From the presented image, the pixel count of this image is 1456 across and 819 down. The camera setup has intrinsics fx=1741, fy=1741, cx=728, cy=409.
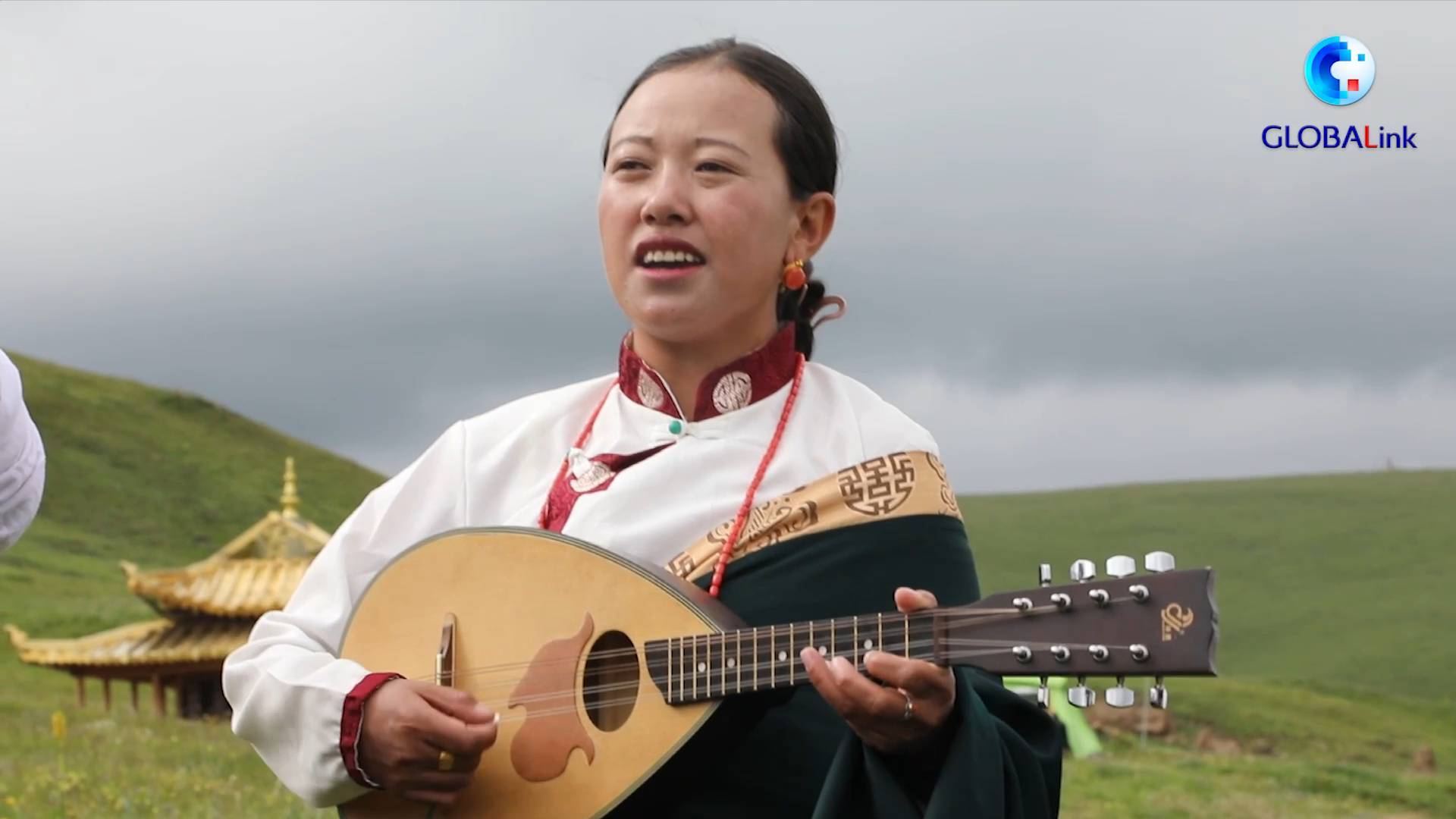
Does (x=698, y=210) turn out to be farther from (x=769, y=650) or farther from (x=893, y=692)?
(x=893, y=692)

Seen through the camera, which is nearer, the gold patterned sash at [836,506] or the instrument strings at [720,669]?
the instrument strings at [720,669]

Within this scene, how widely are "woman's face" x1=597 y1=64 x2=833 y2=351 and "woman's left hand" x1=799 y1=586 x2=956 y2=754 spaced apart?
2.68 feet

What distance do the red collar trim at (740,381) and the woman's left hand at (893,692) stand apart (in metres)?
0.74

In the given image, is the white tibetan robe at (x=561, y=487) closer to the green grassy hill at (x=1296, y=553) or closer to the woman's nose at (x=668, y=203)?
the woman's nose at (x=668, y=203)

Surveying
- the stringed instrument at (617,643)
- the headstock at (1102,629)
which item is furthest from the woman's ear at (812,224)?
the headstock at (1102,629)

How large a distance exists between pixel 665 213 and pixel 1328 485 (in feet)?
130

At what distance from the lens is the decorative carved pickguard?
3.08m

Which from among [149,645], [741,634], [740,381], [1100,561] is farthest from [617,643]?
[1100,561]

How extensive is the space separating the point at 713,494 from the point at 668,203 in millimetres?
541

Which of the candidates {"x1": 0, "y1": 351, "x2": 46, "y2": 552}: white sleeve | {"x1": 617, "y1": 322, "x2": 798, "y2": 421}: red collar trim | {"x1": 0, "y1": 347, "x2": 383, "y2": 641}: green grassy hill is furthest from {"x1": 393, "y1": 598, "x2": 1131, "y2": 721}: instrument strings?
{"x1": 0, "y1": 347, "x2": 383, "y2": 641}: green grassy hill

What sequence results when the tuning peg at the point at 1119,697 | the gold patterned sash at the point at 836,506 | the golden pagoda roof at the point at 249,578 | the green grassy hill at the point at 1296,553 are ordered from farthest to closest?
the green grassy hill at the point at 1296,553 < the golden pagoda roof at the point at 249,578 < the gold patterned sash at the point at 836,506 < the tuning peg at the point at 1119,697

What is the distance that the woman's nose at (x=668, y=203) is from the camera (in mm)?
3203

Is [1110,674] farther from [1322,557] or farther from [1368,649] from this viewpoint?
[1322,557]

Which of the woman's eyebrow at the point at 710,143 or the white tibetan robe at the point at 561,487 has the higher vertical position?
the woman's eyebrow at the point at 710,143
